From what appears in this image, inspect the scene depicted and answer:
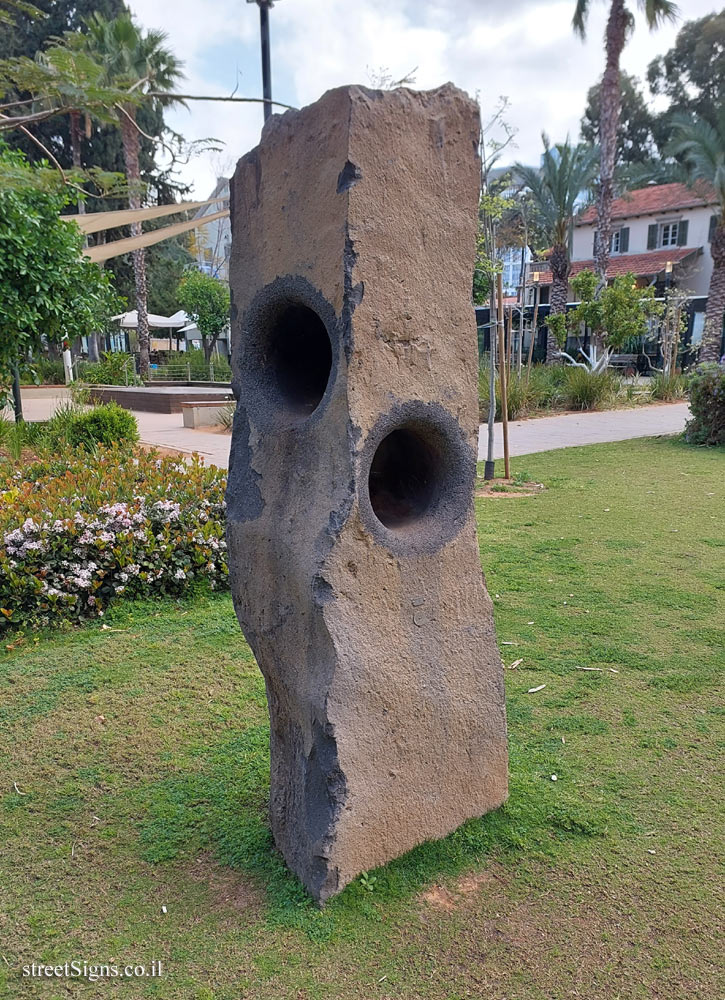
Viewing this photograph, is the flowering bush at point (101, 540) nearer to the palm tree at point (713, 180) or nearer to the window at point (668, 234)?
the palm tree at point (713, 180)

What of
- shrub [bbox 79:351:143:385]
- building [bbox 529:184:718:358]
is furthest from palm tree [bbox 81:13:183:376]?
building [bbox 529:184:718:358]

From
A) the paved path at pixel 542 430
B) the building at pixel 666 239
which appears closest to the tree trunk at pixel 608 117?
the paved path at pixel 542 430

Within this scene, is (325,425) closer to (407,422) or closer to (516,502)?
(407,422)

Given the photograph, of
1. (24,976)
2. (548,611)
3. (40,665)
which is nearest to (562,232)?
(548,611)

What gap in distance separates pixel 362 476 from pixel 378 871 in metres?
1.23

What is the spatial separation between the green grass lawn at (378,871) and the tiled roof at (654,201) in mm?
27397

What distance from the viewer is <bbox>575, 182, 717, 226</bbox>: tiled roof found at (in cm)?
2817

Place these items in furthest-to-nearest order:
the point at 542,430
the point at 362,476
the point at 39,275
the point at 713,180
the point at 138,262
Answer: the point at 138,262, the point at 713,180, the point at 542,430, the point at 39,275, the point at 362,476

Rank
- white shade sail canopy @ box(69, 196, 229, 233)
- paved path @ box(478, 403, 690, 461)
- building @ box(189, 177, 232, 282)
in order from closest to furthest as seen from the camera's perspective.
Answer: white shade sail canopy @ box(69, 196, 229, 233) < paved path @ box(478, 403, 690, 461) < building @ box(189, 177, 232, 282)

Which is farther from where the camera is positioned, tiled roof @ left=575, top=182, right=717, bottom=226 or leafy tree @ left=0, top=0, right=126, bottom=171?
tiled roof @ left=575, top=182, right=717, bottom=226

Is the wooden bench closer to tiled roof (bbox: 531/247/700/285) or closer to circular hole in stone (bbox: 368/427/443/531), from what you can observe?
circular hole in stone (bbox: 368/427/443/531)

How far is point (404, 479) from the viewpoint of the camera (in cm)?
249

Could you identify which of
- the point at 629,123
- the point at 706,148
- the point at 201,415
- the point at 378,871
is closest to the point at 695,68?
the point at 629,123

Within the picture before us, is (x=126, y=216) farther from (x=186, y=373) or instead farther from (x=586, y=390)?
(x=186, y=373)
